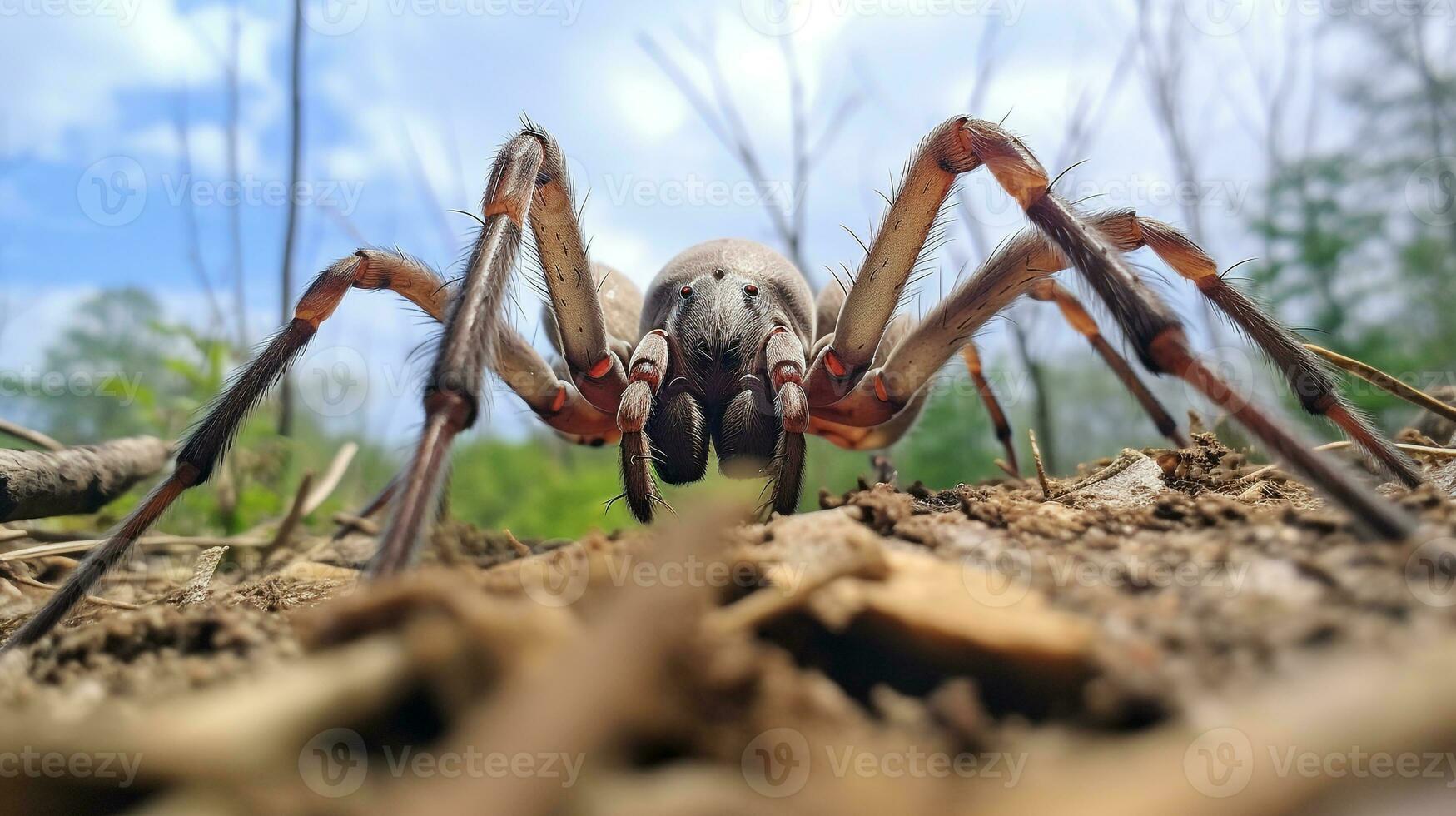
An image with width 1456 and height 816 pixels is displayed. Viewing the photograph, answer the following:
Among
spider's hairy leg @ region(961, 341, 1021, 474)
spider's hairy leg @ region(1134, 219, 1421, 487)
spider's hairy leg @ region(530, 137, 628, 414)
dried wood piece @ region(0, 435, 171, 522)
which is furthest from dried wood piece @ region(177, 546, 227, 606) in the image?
spider's hairy leg @ region(961, 341, 1021, 474)

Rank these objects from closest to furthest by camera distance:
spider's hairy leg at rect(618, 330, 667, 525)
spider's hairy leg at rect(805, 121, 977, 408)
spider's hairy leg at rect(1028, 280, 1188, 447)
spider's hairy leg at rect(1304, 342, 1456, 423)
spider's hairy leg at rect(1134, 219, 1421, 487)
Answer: spider's hairy leg at rect(1134, 219, 1421, 487), spider's hairy leg at rect(1304, 342, 1456, 423), spider's hairy leg at rect(618, 330, 667, 525), spider's hairy leg at rect(805, 121, 977, 408), spider's hairy leg at rect(1028, 280, 1188, 447)

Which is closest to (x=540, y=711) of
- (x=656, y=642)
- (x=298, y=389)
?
(x=656, y=642)

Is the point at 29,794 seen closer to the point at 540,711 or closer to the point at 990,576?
the point at 540,711

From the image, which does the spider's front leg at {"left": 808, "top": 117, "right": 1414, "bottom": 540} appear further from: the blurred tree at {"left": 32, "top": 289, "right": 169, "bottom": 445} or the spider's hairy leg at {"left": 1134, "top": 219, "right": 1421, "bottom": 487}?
the blurred tree at {"left": 32, "top": 289, "right": 169, "bottom": 445}

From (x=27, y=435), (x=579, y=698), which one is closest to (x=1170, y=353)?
(x=579, y=698)

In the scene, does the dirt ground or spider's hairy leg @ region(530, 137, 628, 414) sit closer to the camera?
the dirt ground

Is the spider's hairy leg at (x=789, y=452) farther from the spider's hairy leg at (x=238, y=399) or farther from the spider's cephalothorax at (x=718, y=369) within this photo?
the spider's hairy leg at (x=238, y=399)
